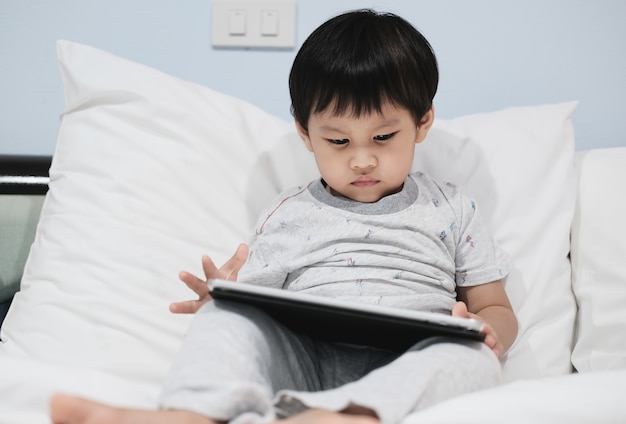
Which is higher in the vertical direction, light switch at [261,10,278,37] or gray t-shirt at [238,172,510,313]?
light switch at [261,10,278,37]

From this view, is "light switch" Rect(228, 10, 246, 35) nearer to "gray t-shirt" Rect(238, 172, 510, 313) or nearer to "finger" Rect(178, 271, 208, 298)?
"gray t-shirt" Rect(238, 172, 510, 313)

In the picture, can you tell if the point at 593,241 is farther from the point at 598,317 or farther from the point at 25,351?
the point at 25,351

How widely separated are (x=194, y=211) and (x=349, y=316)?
494mm

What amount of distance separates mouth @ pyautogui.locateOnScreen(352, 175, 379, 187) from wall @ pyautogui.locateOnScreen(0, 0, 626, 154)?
430 mm

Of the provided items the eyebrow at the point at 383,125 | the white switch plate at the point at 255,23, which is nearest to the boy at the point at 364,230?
the eyebrow at the point at 383,125

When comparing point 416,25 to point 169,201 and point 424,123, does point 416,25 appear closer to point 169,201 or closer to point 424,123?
point 424,123

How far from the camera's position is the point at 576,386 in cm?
70

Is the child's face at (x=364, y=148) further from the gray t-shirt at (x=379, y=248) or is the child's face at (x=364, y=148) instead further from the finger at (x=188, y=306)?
the finger at (x=188, y=306)

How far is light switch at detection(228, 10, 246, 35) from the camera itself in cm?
141

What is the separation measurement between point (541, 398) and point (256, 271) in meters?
0.48

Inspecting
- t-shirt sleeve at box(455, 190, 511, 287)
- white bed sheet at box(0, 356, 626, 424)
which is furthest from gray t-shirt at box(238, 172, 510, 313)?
white bed sheet at box(0, 356, 626, 424)

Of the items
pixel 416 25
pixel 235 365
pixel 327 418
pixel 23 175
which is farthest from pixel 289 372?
pixel 416 25

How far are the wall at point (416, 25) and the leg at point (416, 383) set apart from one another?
0.72 meters

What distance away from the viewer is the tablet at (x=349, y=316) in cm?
73
